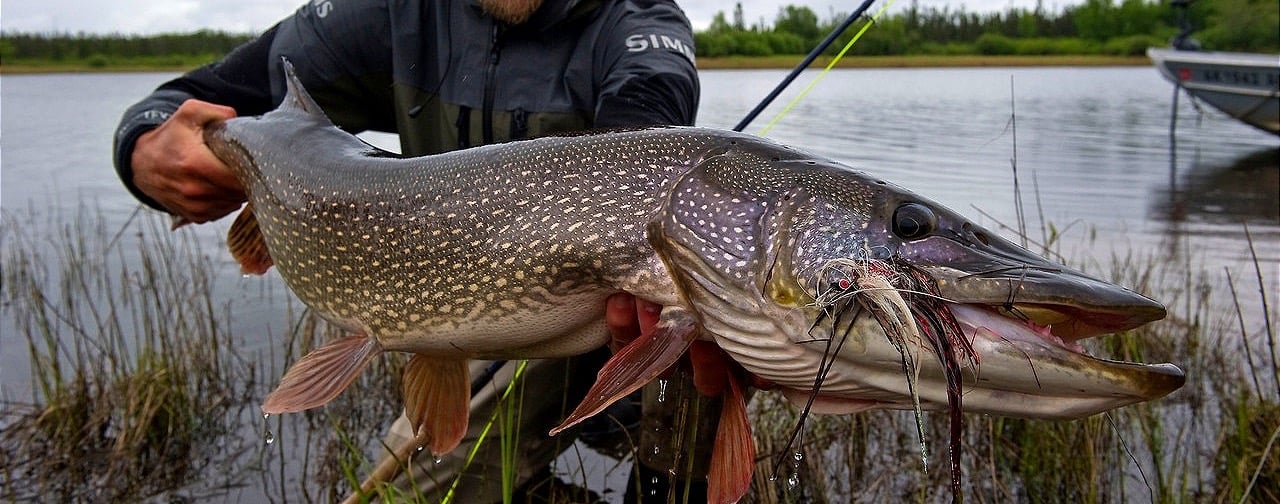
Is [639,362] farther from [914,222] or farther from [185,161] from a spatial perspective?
[185,161]

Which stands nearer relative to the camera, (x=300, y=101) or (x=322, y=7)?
(x=300, y=101)

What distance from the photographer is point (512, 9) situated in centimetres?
266

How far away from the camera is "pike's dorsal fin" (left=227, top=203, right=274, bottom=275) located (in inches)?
94.0

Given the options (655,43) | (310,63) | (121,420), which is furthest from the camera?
(121,420)

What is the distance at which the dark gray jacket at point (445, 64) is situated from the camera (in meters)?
2.68

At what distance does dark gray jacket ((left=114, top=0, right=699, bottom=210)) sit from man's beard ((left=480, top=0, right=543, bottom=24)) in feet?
0.11

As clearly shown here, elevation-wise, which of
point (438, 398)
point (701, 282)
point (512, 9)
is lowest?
point (438, 398)

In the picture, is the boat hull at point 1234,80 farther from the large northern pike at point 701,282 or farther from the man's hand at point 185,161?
the man's hand at point 185,161

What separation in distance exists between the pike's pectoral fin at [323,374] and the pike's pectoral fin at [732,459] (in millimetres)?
761

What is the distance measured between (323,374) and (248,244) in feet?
2.21

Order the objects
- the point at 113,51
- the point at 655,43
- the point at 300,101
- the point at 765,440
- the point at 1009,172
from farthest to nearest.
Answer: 1. the point at 113,51
2. the point at 1009,172
3. the point at 765,440
4. the point at 655,43
5. the point at 300,101

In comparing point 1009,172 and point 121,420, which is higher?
point 1009,172

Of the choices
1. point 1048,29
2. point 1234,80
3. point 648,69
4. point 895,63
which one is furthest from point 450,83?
point 1048,29

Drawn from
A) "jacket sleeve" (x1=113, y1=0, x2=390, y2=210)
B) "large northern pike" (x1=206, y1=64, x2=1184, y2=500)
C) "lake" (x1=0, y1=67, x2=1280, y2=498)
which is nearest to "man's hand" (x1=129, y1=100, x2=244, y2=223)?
"jacket sleeve" (x1=113, y1=0, x2=390, y2=210)
